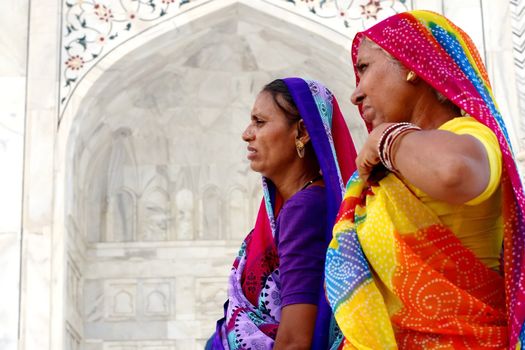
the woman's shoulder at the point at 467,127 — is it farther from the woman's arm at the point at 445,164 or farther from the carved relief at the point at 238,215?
the carved relief at the point at 238,215

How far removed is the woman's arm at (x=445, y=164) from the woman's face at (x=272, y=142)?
24.4 inches

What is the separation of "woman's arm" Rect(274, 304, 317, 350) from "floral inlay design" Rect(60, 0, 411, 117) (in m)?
3.76

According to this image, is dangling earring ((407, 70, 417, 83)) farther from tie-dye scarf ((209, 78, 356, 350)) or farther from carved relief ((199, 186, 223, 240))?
carved relief ((199, 186, 223, 240))

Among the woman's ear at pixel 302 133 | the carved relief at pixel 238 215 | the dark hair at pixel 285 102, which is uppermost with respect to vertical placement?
the carved relief at pixel 238 215

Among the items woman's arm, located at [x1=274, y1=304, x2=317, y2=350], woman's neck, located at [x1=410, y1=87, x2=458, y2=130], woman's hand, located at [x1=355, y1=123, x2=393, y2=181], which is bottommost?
woman's arm, located at [x1=274, y1=304, x2=317, y2=350]

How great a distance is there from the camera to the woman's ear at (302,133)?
2049mm

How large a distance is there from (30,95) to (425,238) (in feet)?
13.5

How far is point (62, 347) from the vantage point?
200 inches

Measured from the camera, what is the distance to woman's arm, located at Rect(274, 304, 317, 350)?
1797 millimetres

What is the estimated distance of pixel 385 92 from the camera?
5.36 ft

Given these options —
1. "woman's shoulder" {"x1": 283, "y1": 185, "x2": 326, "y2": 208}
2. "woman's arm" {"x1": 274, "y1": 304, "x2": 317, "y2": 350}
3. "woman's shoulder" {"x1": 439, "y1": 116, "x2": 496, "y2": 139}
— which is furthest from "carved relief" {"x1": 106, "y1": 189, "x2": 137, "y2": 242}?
"woman's shoulder" {"x1": 439, "y1": 116, "x2": 496, "y2": 139}

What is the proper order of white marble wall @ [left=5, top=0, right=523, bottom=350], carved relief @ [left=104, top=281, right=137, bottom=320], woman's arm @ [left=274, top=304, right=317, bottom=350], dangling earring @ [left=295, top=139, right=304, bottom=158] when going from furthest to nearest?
carved relief @ [left=104, top=281, right=137, bottom=320] → white marble wall @ [left=5, top=0, right=523, bottom=350] → dangling earring @ [left=295, top=139, right=304, bottom=158] → woman's arm @ [left=274, top=304, right=317, bottom=350]

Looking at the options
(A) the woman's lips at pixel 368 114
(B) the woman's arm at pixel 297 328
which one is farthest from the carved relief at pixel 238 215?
(A) the woman's lips at pixel 368 114

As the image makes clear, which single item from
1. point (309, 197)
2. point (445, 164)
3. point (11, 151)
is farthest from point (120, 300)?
point (445, 164)
